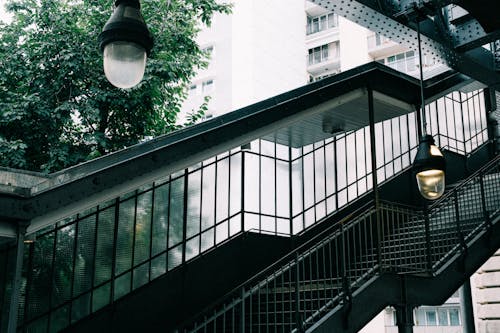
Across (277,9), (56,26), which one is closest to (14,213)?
(56,26)

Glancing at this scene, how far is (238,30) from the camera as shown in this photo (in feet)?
110

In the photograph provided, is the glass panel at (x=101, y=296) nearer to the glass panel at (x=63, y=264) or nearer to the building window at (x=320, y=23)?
the glass panel at (x=63, y=264)

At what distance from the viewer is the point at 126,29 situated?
3609 millimetres

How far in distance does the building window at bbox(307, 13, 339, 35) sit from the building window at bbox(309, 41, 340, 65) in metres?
1.57

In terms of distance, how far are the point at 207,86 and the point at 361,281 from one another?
28.7 m

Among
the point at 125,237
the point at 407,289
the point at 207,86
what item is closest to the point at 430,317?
the point at 207,86

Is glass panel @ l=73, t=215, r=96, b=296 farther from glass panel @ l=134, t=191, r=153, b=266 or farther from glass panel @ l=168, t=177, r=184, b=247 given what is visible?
glass panel @ l=168, t=177, r=184, b=247

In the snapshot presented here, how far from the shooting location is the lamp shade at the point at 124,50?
3.59 metres

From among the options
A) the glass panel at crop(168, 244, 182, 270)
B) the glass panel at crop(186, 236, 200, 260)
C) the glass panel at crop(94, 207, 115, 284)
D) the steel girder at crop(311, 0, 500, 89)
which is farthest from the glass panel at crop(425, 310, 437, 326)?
the glass panel at crop(94, 207, 115, 284)

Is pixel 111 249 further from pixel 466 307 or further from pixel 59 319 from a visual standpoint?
pixel 466 307

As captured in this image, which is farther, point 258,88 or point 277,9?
point 277,9

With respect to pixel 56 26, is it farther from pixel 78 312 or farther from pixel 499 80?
pixel 499 80

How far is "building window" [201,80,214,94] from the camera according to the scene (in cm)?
3467

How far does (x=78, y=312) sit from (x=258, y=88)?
2627cm
